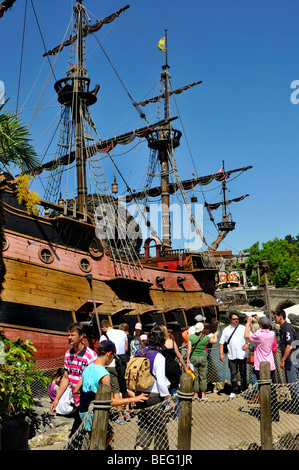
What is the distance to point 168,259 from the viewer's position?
78.6 feet

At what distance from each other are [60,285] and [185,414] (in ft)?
32.5

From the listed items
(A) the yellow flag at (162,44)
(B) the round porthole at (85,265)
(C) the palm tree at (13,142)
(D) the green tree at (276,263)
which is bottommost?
(C) the palm tree at (13,142)

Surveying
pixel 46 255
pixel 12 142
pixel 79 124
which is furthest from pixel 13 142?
pixel 79 124

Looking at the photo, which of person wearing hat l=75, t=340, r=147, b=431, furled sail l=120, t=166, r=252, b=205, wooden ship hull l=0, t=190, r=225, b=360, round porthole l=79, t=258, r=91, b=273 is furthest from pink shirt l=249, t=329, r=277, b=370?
furled sail l=120, t=166, r=252, b=205

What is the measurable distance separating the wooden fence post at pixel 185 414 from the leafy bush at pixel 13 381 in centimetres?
218

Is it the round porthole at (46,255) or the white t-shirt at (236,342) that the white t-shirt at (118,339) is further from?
the round porthole at (46,255)

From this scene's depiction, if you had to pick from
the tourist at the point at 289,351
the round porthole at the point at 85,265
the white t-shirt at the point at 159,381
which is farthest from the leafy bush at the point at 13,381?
the round porthole at the point at 85,265

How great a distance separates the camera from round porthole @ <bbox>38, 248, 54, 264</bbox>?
13492mm

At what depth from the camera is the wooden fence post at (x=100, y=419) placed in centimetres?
374

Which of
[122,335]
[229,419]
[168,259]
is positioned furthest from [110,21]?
[229,419]

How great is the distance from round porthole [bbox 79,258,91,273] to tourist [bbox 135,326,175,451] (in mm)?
10050

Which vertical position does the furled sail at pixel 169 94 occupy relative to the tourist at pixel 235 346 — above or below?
above

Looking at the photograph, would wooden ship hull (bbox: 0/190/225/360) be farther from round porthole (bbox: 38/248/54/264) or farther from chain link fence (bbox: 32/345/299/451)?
chain link fence (bbox: 32/345/299/451)
